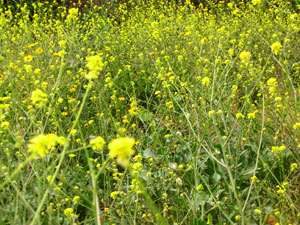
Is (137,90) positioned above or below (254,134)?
below

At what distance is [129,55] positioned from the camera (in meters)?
3.56

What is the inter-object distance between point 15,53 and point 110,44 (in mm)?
866

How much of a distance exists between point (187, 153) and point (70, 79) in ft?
4.34

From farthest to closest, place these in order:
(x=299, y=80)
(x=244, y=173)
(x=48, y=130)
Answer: (x=299, y=80) → (x=48, y=130) → (x=244, y=173)

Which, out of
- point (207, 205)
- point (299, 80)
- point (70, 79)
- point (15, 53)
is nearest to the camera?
point (207, 205)

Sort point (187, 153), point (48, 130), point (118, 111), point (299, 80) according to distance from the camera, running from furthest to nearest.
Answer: point (299, 80) < point (118, 111) < point (48, 130) < point (187, 153)

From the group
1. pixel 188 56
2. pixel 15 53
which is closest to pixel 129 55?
pixel 188 56

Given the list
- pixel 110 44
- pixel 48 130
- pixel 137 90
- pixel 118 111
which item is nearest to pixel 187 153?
pixel 118 111

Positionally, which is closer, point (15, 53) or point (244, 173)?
point (244, 173)

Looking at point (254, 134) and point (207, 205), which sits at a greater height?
point (254, 134)

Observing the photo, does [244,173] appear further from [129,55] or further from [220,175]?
[129,55]

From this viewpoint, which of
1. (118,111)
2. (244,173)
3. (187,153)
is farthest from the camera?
(118,111)

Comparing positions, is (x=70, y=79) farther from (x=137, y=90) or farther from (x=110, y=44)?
(x=110, y=44)

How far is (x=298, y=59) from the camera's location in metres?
3.62
